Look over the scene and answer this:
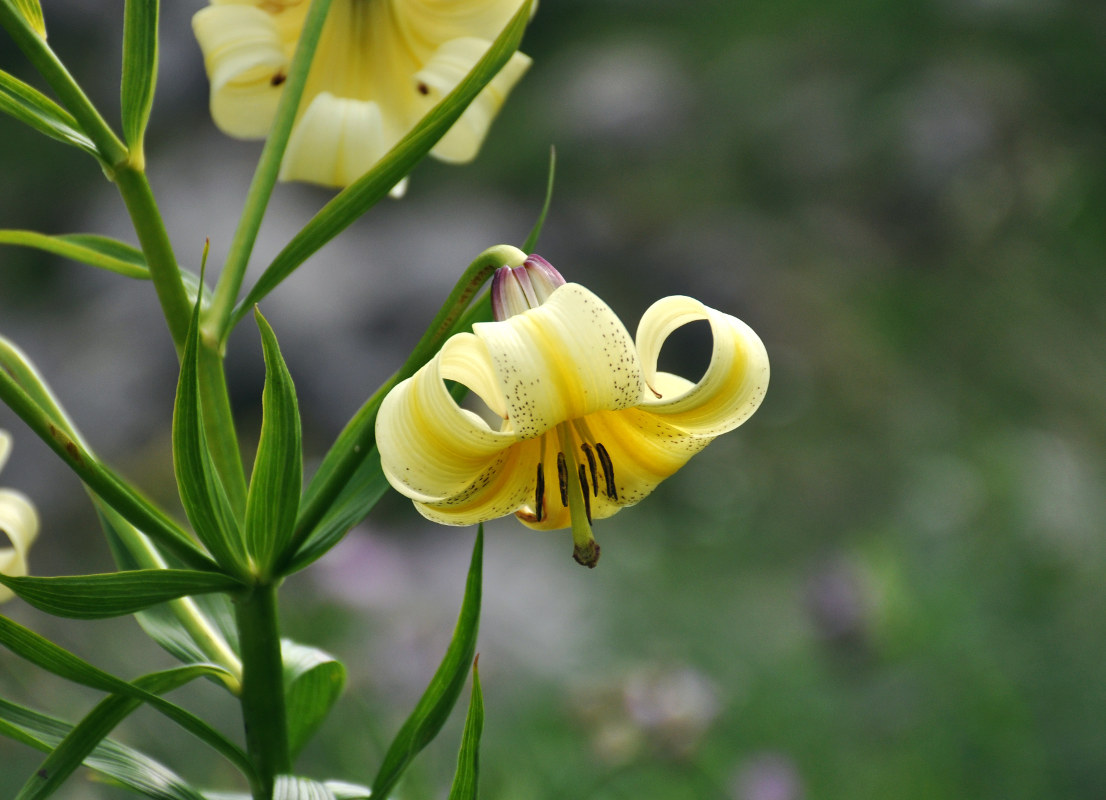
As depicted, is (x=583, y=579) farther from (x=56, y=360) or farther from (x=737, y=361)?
(x=56, y=360)

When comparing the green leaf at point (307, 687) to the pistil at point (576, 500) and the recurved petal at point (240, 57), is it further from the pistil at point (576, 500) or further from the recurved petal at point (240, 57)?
the recurved petal at point (240, 57)

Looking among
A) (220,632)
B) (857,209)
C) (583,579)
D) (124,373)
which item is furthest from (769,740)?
(857,209)

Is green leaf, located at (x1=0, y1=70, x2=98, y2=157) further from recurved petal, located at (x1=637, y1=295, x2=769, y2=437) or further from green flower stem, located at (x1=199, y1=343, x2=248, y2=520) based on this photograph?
recurved petal, located at (x1=637, y1=295, x2=769, y2=437)

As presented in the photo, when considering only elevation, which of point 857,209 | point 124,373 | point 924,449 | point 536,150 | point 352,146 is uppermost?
point 536,150

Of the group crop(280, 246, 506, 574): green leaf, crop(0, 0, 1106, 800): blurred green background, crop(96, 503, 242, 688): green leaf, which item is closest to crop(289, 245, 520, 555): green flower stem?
crop(280, 246, 506, 574): green leaf

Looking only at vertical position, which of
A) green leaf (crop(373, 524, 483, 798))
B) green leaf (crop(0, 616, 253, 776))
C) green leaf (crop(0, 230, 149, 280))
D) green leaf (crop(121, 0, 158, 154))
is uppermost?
green leaf (crop(121, 0, 158, 154))

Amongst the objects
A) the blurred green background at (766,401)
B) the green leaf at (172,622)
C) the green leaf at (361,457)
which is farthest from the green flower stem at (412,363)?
the blurred green background at (766,401)

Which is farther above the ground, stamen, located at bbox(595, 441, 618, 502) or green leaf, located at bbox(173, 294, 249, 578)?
green leaf, located at bbox(173, 294, 249, 578)
